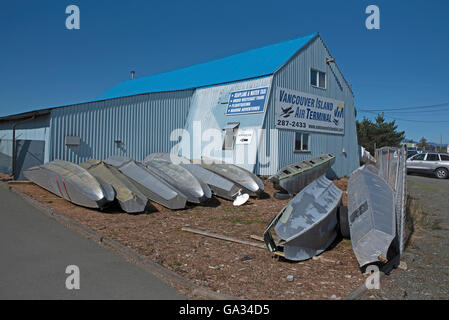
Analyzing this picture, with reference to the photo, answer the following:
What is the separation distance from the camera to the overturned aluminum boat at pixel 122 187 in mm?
9156

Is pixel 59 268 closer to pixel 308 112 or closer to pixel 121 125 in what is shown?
pixel 121 125

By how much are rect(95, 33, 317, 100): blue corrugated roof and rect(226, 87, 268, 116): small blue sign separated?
807 millimetres

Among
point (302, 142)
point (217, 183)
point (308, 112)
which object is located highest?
point (308, 112)

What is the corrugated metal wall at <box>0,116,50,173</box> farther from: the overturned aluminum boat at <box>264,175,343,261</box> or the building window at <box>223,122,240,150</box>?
the overturned aluminum boat at <box>264,175,343,261</box>

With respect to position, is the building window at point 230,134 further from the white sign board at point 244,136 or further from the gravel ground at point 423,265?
the gravel ground at point 423,265

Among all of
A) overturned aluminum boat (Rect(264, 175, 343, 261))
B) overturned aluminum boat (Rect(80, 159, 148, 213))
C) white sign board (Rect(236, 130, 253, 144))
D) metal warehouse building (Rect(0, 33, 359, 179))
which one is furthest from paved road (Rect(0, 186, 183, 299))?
white sign board (Rect(236, 130, 253, 144))

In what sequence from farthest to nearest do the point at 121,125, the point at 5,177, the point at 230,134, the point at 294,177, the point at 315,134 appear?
the point at 315,134, the point at 230,134, the point at 121,125, the point at 5,177, the point at 294,177

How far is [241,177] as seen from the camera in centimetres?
1271

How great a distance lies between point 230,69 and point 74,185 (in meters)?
12.3

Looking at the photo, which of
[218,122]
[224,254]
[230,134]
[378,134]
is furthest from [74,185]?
[378,134]

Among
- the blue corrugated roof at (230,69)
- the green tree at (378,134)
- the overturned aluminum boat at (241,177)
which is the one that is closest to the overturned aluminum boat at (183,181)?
the overturned aluminum boat at (241,177)

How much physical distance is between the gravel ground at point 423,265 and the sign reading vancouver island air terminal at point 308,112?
749 centimetres

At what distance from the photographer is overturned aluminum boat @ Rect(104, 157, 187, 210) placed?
32.6ft

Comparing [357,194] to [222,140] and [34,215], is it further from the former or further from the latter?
[222,140]
